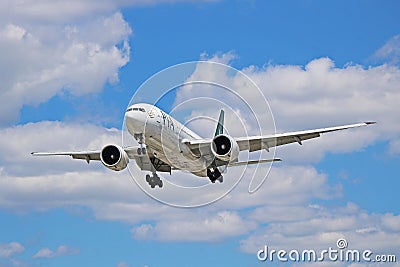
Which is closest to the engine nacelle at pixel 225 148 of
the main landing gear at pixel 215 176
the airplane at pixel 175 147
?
the airplane at pixel 175 147

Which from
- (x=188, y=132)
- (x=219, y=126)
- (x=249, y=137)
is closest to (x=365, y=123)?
(x=249, y=137)

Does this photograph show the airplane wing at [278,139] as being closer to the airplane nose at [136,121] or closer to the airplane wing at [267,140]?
the airplane wing at [267,140]

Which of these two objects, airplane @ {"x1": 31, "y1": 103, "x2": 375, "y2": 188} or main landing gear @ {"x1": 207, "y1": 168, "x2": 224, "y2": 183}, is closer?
airplane @ {"x1": 31, "y1": 103, "x2": 375, "y2": 188}

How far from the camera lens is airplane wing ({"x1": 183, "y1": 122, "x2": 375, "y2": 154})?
291ft

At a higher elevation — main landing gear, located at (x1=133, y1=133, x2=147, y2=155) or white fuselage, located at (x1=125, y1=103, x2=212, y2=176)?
white fuselage, located at (x1=125, y1=103, x2=212, y2=176)

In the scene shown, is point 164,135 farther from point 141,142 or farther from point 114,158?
point 114,158

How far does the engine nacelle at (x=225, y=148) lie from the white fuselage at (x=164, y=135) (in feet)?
10.0

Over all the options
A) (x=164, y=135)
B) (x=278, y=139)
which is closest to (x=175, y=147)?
(x=164, y=135)

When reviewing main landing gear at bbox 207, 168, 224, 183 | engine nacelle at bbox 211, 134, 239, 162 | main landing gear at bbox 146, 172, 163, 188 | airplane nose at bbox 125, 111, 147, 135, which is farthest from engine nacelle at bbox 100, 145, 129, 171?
main landing gear at bbox 207, 168, 224, 183

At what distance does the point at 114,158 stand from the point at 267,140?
12.6 metres

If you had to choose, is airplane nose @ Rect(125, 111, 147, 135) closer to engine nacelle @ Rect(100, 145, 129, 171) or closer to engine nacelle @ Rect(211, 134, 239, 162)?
engine nacelle @ Rect(100, 145, 129, 171)

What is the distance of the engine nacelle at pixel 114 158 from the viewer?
89.6 metres

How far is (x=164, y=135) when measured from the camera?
8831 cm

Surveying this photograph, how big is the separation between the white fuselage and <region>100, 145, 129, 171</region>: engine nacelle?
2.21m
